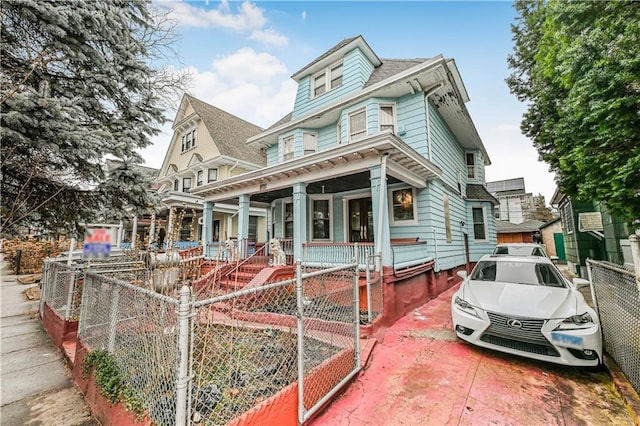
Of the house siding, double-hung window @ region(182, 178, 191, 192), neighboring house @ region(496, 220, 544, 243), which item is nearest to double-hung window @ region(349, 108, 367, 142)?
the house siding

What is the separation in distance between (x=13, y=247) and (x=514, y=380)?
22.6 metres

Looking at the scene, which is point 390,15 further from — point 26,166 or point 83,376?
point 83,376

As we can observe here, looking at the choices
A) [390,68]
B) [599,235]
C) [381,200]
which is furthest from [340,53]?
[599,235]

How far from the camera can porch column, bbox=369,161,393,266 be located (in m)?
5.83

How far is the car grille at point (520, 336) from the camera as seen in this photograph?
353cm

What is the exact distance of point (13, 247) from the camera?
14.4 meters

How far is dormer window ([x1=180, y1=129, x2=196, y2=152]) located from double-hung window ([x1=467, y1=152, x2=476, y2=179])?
16.7m

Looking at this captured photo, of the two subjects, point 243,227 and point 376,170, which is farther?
point 243,227

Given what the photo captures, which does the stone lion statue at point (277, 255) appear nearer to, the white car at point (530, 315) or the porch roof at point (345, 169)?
the porch roof at point (345, 169)

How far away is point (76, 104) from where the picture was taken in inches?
154

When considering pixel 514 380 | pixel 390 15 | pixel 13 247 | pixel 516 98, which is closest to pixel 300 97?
pixel 390 15

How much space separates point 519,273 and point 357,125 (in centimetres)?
635

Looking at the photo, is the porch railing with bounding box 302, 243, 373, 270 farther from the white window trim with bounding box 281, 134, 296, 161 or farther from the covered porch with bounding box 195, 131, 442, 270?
the white window trim with bounding box 281, 134, 296, 161

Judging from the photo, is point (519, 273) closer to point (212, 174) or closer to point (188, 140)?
point (212, 174)
